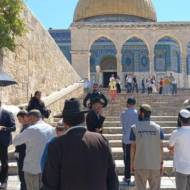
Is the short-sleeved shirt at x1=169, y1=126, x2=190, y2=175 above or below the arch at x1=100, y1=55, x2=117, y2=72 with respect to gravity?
below

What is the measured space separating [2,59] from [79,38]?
2563 cm

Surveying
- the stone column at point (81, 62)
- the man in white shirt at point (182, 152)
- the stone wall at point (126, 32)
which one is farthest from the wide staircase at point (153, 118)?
the stone wall at point (126, 32)

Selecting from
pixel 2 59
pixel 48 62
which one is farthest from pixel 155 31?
pixel 2 59

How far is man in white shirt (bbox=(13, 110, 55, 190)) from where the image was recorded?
15.9 feet

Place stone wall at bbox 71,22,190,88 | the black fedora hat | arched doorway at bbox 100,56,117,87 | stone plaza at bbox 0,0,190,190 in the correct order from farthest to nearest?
arched doorway at bbox 100,56,117,87
stone wall at bbox 71,22,190,88
stone plaza at bbox 0,0,190,190
the black fedora hat

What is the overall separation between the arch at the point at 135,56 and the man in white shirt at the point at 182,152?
3404 centimetres

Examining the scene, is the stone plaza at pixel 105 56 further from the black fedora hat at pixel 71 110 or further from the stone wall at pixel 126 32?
the black fedora hat at pixel 71 110

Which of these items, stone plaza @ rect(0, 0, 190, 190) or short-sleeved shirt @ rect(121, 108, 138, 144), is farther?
stone plaza @ rect(0, 0, 190, 190)

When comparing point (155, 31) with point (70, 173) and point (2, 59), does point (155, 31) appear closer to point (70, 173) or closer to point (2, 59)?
point (2, 59)

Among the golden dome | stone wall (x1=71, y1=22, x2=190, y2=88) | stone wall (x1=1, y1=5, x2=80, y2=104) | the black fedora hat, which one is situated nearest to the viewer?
the black fedora hat

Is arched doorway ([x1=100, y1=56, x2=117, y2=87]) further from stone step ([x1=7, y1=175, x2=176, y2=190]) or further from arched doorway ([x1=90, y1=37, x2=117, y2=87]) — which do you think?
stone step ([x1=7, y1=175, x2=176, y2=190])

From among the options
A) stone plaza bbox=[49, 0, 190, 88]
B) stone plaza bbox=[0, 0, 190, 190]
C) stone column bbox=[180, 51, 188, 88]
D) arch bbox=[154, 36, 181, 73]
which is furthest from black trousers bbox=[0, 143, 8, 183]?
arch bbox=[154, 36, 181, 73]

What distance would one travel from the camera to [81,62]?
3419 centimetres

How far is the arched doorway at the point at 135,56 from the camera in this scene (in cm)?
3916
